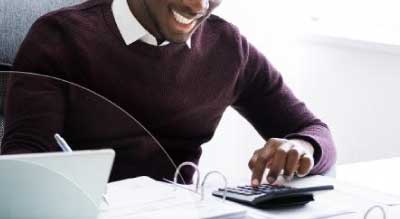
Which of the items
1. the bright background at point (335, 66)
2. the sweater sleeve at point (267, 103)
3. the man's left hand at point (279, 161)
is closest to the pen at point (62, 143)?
the man's left hand at point (279, 161)

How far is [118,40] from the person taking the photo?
50.1 inches

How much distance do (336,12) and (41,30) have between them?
1353 mm

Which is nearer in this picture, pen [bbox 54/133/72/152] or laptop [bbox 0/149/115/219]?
laptop [bbox 0/149/115/219]

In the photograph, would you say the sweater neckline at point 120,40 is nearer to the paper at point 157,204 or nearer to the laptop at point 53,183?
the paper at point 157,204

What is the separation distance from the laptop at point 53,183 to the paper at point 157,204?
110mm

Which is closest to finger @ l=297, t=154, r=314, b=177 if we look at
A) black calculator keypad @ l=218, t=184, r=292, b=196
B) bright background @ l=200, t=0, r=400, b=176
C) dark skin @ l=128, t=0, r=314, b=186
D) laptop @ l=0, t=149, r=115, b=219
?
dark skin @ l=128, t=0, r=314, b=186

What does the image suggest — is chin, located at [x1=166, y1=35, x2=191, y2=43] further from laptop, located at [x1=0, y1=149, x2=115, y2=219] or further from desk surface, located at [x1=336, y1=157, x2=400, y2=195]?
laptop, located at [x1=0, y1=149, x2=115, y2=219]

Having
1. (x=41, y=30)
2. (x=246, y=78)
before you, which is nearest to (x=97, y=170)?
(x=41, y=30)


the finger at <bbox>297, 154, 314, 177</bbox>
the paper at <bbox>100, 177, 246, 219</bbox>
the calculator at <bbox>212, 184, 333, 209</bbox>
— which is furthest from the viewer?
the finger at <bbox>297, 154, 314, 177</bbox>

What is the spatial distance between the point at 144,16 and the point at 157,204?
1.90ft

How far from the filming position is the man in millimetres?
1189

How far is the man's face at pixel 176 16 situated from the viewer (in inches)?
49.4

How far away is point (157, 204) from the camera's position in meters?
0.83

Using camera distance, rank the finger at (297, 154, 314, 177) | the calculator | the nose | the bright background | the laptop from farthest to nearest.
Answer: the bright background
the nose
the finger at (297, 154, 314, 177)
the calculator
the laptop
